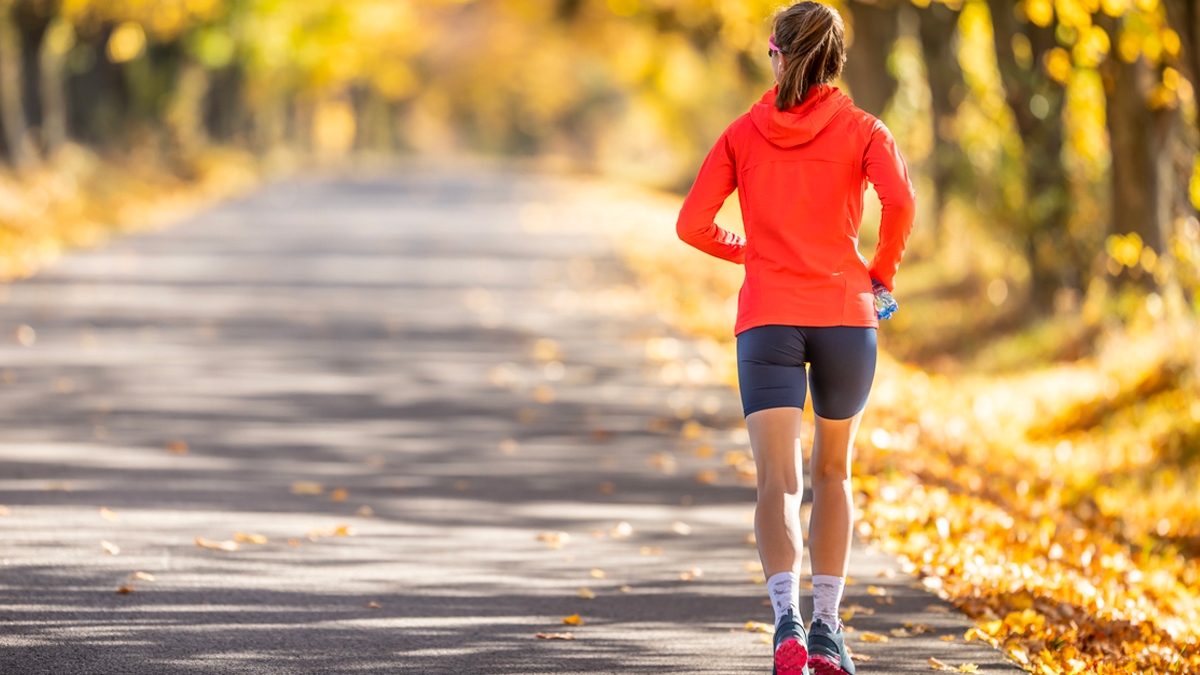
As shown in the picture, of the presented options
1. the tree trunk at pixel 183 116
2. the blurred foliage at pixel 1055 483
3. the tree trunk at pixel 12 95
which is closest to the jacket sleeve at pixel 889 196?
the blurred foliage at pixel 1055 483

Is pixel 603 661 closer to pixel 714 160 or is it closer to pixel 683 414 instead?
pixel 714 160

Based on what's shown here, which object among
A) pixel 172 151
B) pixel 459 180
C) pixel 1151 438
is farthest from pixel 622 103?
pixel 1151 438

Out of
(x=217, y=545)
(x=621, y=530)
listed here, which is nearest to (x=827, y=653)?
(x=621, y=530)

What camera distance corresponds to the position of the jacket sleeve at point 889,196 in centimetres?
496

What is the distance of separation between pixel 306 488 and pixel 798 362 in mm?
4280

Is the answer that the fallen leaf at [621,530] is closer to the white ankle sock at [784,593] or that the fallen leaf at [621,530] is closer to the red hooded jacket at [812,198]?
the white ankle sock at [784,593]

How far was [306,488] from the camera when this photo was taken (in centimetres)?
868

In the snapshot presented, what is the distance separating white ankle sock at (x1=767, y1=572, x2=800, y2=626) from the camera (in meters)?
4.91

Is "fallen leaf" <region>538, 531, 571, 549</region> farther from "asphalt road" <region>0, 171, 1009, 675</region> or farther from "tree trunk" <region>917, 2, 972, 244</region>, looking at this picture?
"tree trunk" <region>917, 2, 972, 244</region>

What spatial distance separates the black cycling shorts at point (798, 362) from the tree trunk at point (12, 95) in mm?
26690

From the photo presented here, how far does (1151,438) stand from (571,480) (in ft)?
15.4

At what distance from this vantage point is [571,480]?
9180 millimetres

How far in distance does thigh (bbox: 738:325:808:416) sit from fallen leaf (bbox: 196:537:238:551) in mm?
3013

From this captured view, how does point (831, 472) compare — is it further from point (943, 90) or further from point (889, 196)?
point (943, 90)
